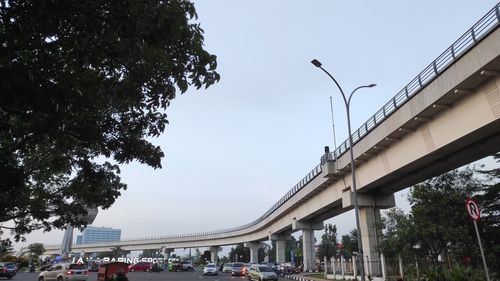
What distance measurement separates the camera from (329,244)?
387 feet

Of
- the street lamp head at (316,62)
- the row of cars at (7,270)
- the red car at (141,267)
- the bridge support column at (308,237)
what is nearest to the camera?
the street lamp head at (316,62)

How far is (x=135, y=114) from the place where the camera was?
9312mm

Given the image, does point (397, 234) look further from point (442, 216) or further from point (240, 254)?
point (240, 254)

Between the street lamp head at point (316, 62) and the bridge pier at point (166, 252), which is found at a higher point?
the street lamp head at point (316, 62)

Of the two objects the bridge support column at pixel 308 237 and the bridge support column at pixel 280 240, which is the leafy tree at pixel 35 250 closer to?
the bridge support column at pixel 280 240

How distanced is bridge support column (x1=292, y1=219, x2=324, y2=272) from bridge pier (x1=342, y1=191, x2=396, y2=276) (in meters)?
20.7

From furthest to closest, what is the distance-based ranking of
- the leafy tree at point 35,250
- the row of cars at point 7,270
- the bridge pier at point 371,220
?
the leafy tree at point 35,250 < the row of cars at point 7,270 < the bridge pier at point 371,220

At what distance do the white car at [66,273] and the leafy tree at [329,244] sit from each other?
91176 millimetres

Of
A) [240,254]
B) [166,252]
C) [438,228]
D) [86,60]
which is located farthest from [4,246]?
[240,254]

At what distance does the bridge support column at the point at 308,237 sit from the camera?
53438 mm

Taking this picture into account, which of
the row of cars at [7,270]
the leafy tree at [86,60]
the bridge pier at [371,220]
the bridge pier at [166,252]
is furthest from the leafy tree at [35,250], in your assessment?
the leafy tree at [86,60]

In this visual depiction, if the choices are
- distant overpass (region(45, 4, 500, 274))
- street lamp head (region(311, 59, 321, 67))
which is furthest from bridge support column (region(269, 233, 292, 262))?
street lamp head (region(311, 59, 321, 67))

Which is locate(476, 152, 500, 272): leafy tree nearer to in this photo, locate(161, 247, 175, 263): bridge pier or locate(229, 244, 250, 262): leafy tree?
locate(161, 247, 175, 263): bridge pier

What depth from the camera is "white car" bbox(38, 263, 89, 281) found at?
29297 mm
